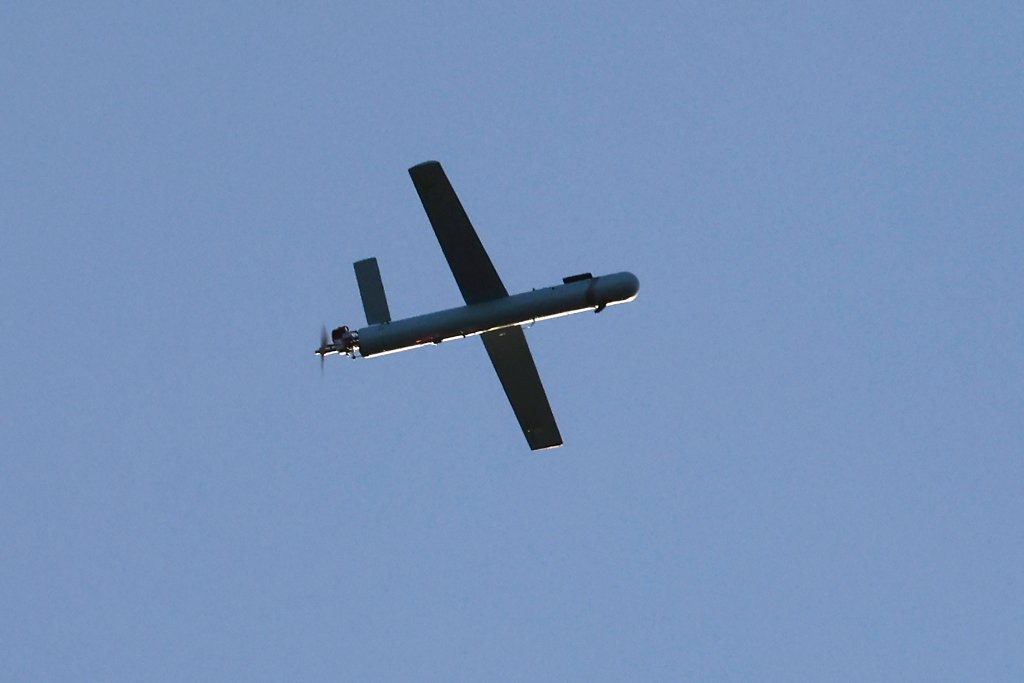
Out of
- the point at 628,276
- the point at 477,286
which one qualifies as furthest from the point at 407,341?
the point at 628,276

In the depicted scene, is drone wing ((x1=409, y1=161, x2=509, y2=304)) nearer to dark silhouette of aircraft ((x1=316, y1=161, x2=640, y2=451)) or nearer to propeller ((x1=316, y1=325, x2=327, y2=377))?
dark silhouette of aircraft ((x1=316, y1=161, x2=640, y2=451))

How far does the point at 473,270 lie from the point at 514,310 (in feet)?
5.45

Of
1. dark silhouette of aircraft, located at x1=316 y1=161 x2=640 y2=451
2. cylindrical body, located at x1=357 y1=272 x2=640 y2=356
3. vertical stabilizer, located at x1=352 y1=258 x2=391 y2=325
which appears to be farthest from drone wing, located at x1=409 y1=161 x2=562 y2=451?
vertical stabilizer, located at x1=352 y1=258 x2=391 y2=325

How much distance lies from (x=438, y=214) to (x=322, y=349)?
5645 millimetres

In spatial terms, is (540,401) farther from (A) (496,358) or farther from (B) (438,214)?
(B) (438,214)

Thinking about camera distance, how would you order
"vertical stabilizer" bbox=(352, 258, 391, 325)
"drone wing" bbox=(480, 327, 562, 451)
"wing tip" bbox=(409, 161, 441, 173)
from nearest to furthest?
"wing tip" bbox=(409, 161, 441, 173) < "drone wing" bbox=(480, 327, 562, 451) < "vertical stabilizer" bbox=(352, 258, 391, 325)

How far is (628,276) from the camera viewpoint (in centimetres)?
4297

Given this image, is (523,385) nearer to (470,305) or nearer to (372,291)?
(470,305)

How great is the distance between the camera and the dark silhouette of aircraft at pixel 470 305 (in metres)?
42.6

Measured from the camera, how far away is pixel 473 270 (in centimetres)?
4300

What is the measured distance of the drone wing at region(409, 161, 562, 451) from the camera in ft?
140

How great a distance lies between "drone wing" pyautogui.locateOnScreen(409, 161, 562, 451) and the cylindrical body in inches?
18.8

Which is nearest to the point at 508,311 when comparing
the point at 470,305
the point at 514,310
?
the point at 514,310

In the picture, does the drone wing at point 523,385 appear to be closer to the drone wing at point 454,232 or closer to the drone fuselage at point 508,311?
the drone fuselage at point 508,311
